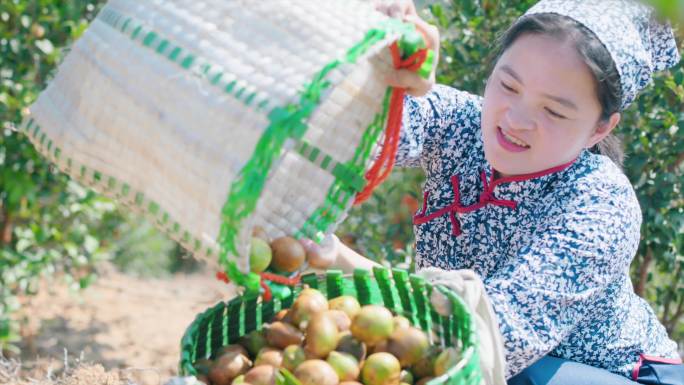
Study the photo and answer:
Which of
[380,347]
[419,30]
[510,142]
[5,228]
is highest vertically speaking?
[419,30]

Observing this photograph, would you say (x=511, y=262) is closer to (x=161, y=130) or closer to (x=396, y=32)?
(x=396, y=32)

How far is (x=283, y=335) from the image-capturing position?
1578mm

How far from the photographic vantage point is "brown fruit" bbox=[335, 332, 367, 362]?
155 cm

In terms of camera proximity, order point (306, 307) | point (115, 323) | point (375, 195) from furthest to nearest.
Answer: point (115, 323)
point (375, 195)
point (306, 307)

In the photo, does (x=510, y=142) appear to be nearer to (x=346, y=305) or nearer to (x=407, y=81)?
(x=407, y=81)

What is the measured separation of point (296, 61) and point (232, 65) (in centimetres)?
11

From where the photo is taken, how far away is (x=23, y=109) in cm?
309

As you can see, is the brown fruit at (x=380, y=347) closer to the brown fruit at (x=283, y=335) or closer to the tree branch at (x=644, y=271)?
the brown fruit at (x=283, y=335)

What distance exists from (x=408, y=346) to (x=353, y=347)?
0.10m

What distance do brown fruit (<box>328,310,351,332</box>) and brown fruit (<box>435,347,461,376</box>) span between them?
0.19 meters

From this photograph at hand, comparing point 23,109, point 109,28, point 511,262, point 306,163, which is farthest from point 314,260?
point 23,109

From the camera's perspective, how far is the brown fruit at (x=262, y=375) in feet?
4.76

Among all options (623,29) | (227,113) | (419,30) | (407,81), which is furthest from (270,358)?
(623,29)

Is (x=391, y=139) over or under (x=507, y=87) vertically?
under
